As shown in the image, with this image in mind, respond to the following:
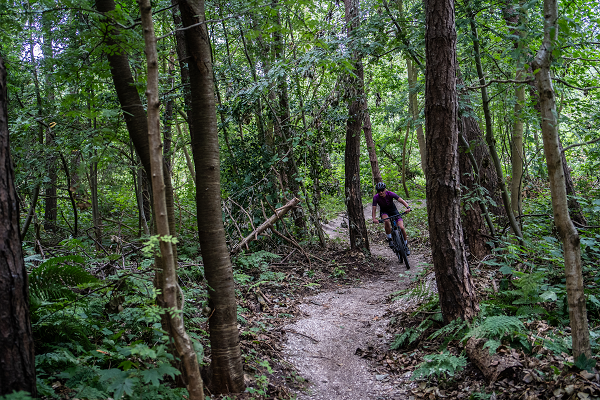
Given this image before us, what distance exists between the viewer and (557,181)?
2727 mm

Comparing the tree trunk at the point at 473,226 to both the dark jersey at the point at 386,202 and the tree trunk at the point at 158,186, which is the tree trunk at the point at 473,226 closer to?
the dark jersey at the point at 386,202

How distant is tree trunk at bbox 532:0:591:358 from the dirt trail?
1.80 meters

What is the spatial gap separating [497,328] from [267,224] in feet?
16.7

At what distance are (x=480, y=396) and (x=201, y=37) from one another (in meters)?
3.81

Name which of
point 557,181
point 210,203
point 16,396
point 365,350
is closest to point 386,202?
point 365,350

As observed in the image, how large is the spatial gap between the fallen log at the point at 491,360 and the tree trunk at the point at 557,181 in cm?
56

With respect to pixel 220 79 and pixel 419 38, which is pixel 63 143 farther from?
pixel 419 38

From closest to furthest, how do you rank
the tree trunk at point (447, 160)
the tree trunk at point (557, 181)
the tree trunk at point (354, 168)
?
the tree trunk at point (557, 181) < the tree trunk at point (447, 160) < the tree trunk at point (354, 168)

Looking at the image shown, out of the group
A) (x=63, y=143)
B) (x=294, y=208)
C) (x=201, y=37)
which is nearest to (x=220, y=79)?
(x=294, y=208)

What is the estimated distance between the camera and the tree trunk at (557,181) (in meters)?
2.69

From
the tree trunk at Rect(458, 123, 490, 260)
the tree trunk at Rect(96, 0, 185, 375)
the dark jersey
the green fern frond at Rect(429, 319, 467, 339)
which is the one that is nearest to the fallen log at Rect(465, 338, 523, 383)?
the green fern frond at Rect(429, 319, 467, 339)

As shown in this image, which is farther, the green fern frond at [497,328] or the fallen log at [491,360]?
the green fern frond at [497,328]

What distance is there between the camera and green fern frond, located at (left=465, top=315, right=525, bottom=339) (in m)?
3.49

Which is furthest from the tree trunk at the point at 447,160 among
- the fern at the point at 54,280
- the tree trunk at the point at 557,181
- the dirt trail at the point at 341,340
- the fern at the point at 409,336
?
the fern at the point at 54,280
